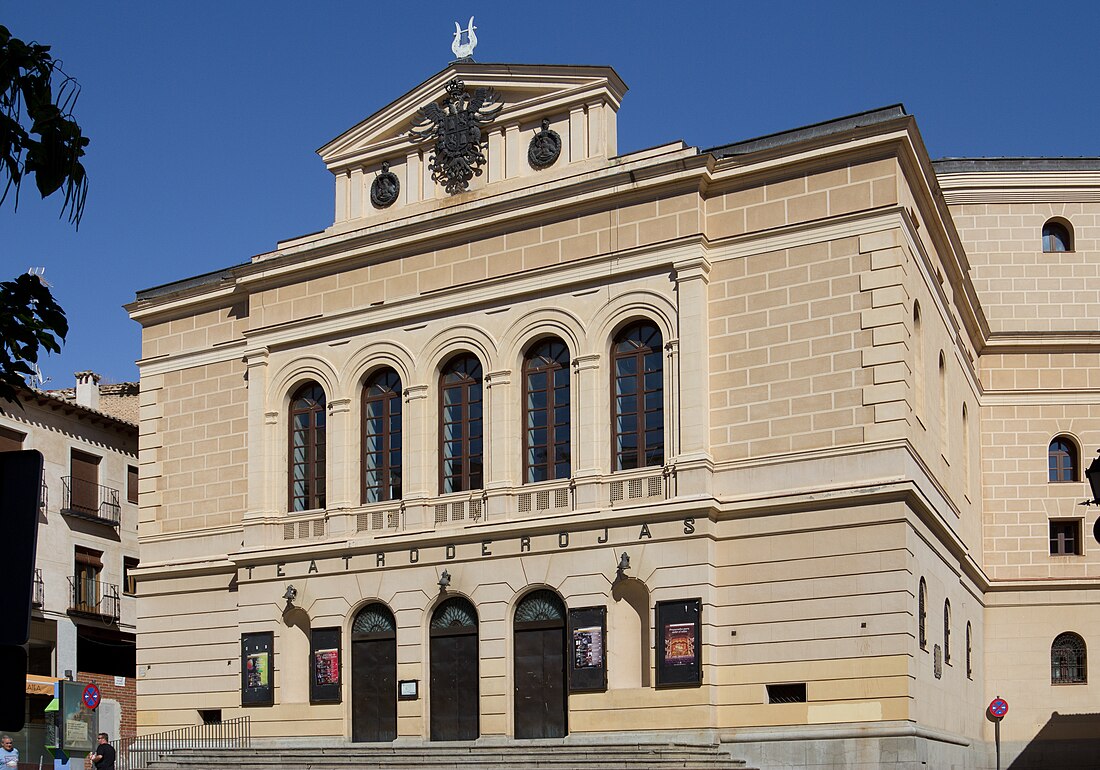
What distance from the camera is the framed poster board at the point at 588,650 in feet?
100

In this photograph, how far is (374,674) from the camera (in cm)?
3369

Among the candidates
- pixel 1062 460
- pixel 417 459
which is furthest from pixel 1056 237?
pixel 417 459

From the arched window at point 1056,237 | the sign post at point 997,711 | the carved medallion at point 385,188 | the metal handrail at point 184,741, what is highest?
A: the arched window at point 1056,237

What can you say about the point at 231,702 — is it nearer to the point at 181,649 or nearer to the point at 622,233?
the point at 181,649

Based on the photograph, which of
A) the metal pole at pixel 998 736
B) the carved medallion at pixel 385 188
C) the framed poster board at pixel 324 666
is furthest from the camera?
the metal pole at pixel 998 736

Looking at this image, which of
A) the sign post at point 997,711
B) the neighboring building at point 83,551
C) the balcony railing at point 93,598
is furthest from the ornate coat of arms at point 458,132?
the balcony railing at point 93,598

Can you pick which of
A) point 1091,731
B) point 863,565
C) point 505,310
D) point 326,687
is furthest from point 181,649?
point 1091,731

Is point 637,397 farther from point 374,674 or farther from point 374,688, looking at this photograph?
point 374,688

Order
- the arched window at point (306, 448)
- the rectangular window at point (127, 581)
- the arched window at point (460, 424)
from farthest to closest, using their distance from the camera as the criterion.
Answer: the rectangular window at point (127, 581) → the arched window at point (306, 448) → the arched window at point (460, 424)

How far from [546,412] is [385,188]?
7128 millimetres

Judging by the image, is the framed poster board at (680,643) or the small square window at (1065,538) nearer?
the framed poster board at (680,643)

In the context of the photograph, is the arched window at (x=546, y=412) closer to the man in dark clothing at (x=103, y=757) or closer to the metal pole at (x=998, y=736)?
the man in dark clothing at (x=103, y=757)

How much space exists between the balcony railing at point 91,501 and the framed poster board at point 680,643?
22729 millimetres

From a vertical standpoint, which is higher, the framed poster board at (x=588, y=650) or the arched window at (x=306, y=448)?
the arched window at (x=306, y=448)
